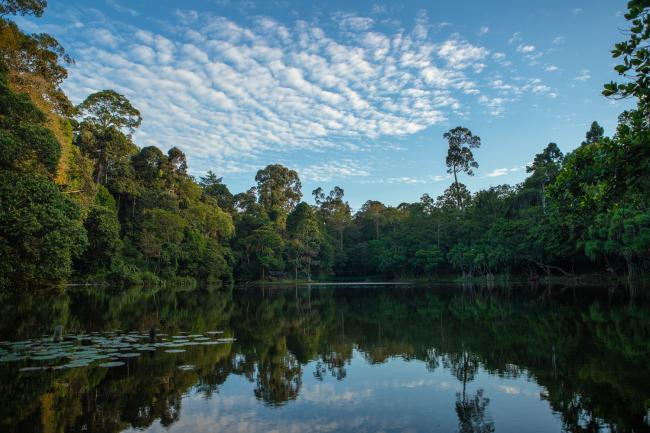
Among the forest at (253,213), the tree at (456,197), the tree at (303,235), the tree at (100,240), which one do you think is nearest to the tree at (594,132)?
the forest at (253,213)

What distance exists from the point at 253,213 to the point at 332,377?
62.3 m

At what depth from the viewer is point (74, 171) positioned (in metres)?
31.8

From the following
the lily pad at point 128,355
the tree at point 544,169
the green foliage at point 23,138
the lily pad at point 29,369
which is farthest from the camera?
the tree at point 544,169

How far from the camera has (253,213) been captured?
230ft

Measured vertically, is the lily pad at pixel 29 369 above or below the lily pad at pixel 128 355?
above

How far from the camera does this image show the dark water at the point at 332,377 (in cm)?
632

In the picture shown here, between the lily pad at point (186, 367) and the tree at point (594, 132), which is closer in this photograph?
the lily pad at point (186, 367)

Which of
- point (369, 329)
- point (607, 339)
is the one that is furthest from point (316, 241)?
point (607, 339)

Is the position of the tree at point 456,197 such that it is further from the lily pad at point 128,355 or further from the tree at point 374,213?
the lily pad at point 128,355

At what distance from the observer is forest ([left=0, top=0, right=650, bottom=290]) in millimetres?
7891

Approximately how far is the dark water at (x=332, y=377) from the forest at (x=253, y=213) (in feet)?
10.5

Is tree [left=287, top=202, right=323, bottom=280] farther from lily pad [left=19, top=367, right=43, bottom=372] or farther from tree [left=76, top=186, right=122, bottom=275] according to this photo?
lily pad [left=19, top=367, right=43, bottom=372]

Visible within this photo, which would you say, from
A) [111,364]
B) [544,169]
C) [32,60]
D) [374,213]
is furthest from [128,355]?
[374,213]

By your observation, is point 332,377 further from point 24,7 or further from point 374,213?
point 374,213
